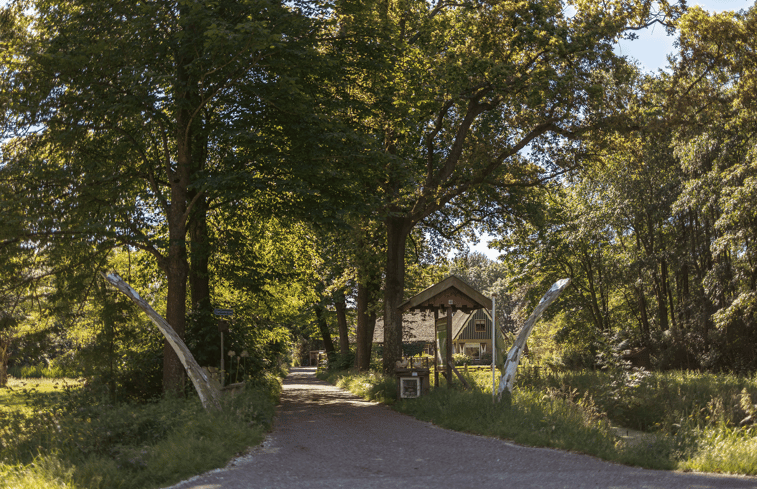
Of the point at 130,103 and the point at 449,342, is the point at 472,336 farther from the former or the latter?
the point at 130,103

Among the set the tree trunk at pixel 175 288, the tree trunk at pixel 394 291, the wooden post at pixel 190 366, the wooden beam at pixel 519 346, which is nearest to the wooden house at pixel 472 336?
the tree trunk at pixel 394 291

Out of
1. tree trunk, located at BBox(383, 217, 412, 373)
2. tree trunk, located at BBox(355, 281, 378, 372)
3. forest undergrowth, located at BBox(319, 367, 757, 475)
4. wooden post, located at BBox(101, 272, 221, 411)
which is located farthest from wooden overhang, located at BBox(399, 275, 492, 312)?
tree trunk, located at BBox(355, 281, 378, 372)

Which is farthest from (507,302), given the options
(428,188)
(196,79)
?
(196,79)

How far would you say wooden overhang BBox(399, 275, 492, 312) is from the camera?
60.6 ft

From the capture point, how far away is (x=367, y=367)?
3178 centimetres

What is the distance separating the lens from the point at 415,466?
30.7 feet

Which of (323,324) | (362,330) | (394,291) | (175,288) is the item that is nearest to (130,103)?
(175,288)

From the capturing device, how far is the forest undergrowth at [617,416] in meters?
9.26

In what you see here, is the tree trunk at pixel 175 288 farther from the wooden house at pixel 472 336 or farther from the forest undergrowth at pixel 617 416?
the wooden house at pixel 472 336

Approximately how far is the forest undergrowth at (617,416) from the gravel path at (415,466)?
1.51 ft

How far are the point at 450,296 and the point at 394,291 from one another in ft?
12.8

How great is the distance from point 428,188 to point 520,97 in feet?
12.8

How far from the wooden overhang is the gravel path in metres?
5.40

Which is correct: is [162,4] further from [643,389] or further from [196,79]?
[643,389]
